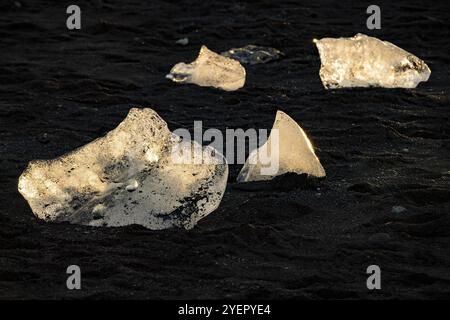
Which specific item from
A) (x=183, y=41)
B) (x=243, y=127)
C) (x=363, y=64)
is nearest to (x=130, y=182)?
(x=243, y=127)

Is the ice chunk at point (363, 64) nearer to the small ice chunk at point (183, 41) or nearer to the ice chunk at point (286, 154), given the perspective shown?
the small ice chunk at point (183, 41)

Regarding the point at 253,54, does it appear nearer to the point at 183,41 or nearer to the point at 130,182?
the point at 183,41

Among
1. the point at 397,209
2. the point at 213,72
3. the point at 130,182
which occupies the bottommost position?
the point at 397,209

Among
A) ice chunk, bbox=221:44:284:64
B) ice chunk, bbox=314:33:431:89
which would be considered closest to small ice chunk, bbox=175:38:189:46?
ice chunk, bbox=221:44:284:64

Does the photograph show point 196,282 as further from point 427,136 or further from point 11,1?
point 11,1

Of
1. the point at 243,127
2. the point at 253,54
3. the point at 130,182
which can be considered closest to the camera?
the point at 130,182

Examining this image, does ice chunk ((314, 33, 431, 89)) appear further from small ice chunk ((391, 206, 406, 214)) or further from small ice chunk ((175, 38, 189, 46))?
small ice chunk ((391, 206, 406, 214))

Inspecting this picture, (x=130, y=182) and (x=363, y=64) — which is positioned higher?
(x=363, y=64)
